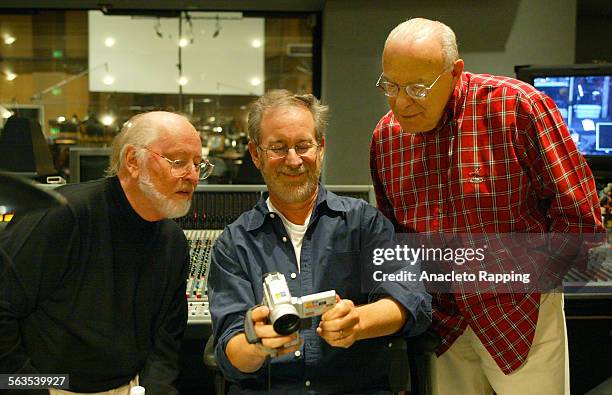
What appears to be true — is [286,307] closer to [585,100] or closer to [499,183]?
[499,183]

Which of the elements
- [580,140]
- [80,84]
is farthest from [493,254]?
[80,84]

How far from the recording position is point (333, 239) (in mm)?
1601

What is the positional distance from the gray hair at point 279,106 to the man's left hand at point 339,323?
48cm

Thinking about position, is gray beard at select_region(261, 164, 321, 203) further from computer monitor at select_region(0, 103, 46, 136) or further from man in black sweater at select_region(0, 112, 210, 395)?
computer monitor at select_region(0, 103, 46, 136)

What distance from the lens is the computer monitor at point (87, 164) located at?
90.7 inches

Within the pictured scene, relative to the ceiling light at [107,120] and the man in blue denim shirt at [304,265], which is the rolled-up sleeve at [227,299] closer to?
the man in blue denim shirt at [304,265]

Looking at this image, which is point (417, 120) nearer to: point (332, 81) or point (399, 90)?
point (399, 90)

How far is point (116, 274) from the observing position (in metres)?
1.47

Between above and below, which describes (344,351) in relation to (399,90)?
below

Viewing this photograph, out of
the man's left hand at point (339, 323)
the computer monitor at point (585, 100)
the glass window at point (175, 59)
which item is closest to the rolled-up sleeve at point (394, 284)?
the man's left hand at point (339, 323)

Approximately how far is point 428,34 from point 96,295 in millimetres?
964

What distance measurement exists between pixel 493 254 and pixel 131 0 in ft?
10.1

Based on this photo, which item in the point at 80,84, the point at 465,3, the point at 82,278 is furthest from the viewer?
the point at 80,84

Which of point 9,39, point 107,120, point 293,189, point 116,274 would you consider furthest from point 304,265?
point 9,39
